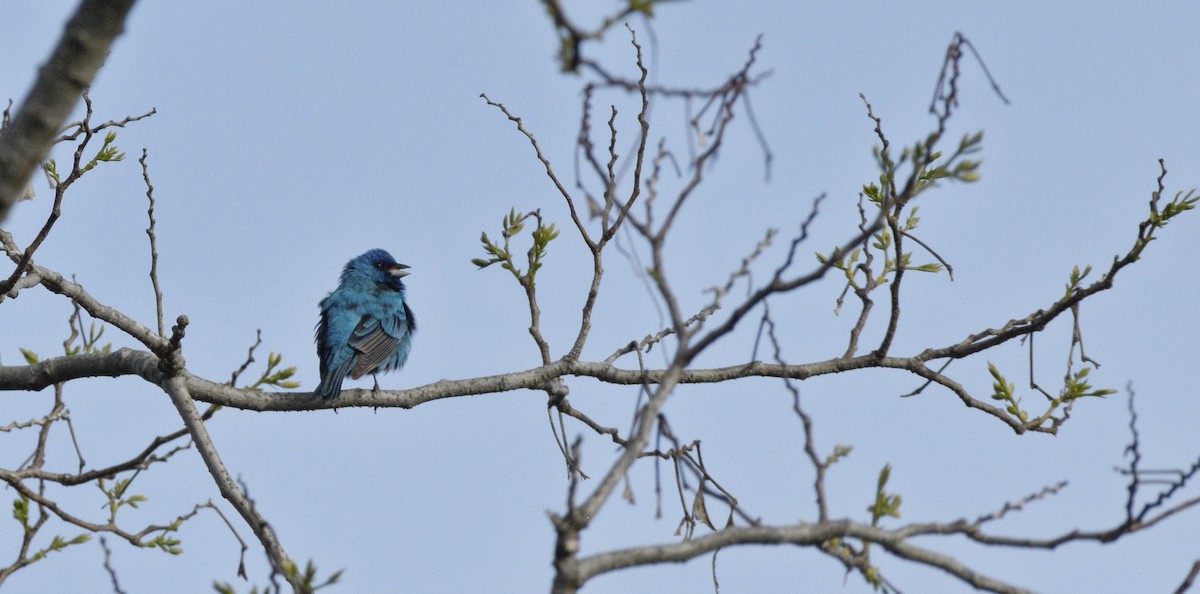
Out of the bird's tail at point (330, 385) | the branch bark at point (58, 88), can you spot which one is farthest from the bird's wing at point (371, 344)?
the branch bark at point (58, 88)

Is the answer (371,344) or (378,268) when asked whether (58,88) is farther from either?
(378,268)

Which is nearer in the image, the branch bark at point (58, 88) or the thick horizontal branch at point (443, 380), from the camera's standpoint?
the branch bark at point (58, 88)

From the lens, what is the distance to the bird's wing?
8.61 meters

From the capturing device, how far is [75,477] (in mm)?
6152

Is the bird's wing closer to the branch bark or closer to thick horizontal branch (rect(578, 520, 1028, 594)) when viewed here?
thick horizontal branch (rect(578, 520, 1028, 594))

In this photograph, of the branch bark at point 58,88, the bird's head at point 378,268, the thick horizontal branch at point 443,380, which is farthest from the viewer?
the bird's head at point 378,268

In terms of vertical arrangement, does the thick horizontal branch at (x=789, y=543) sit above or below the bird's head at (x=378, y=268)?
below

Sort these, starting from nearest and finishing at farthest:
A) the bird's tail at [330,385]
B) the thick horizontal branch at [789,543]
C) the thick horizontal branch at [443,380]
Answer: the thick horizontal branch at [789,543]
the thick horizontal branch at [443,380]
the bird's tail at [330,385]

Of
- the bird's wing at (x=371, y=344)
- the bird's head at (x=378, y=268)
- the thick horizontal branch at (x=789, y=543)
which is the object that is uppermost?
Answer: the bird's head at (x=378, y=268)

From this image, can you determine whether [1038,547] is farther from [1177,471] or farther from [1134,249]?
[1134,249]

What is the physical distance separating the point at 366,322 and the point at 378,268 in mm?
1414

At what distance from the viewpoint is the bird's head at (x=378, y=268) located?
10305 millimetres

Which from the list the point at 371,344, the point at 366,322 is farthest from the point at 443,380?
the point at 366,322

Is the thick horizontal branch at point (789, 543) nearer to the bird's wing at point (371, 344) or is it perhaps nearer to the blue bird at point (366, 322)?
the blue bird at point (366, 322)
